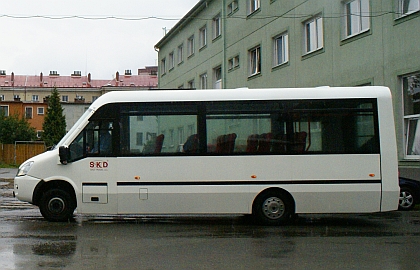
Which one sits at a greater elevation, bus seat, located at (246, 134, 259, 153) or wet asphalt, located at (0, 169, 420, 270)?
bus seat, located at (246, 134, 259, 153)

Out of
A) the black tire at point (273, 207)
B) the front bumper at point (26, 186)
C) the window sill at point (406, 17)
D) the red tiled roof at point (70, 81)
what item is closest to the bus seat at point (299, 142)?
the black tire at point (273, 207)

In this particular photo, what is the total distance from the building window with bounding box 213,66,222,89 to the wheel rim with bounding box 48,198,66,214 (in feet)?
70.8

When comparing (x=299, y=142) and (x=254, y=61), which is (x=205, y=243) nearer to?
(x=299, y=142)

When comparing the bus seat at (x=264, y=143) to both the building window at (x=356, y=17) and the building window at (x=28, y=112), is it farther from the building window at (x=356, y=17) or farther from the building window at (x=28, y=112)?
the building window at (x=28, y=112)

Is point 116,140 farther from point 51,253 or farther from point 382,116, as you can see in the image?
point 382,116

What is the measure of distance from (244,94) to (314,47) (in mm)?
11721

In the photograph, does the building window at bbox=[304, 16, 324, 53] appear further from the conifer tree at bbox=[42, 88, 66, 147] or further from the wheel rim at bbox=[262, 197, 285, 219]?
the conifer tree at bbox=[42, 88, 66, 147]

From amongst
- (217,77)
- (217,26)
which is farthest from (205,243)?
Answer: (217,26)

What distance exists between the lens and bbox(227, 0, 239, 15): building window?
30594mm

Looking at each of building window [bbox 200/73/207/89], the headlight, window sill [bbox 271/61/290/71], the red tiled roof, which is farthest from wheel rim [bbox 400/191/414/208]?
A: the red tiled roof

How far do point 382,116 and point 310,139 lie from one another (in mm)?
1469

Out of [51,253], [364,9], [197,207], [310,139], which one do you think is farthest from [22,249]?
[364,9]

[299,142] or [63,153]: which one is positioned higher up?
[299,142]

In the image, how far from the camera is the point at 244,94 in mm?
11742
